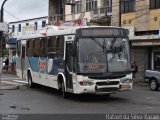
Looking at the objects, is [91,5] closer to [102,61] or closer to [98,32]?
[98,32]

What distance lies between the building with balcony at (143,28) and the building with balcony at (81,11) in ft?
11.0

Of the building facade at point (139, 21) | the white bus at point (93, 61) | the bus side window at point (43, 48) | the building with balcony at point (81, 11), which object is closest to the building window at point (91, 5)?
the building with balcony at point (81, 11)

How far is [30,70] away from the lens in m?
23.0

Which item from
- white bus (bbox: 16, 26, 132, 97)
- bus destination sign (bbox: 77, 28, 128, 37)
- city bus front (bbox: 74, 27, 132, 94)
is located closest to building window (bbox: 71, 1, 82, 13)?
white bus (bbox: 16, 26, 132, 97)

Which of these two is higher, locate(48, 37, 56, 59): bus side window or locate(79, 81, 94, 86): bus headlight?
locate(48, 37, 56, 59): bus side window

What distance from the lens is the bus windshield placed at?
16.5 meters

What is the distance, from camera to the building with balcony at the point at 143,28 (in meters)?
34.9

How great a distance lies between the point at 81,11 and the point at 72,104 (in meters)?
32.5

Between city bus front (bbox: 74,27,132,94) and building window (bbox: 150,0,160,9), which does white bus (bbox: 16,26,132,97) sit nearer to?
city bus front (bbox: 74,27,132,94)

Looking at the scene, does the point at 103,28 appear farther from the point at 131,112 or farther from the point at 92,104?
the point at 131,112

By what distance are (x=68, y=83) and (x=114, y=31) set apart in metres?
2.81

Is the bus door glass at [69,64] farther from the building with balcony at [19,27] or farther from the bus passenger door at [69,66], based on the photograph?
the building with balcony at [19,27]

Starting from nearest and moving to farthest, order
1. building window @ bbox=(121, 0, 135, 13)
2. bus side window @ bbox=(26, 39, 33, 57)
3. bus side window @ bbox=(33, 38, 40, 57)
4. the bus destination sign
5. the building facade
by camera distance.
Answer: the bus destination sign < bus side window @ bbox=(33, 38, 40, 57) < bus side window @ bbox=(26, 39, 33, 57) < the building facade < building window @ bbox=(121, 0, 135, 13)

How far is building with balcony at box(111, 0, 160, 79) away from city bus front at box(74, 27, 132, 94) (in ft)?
54.2
